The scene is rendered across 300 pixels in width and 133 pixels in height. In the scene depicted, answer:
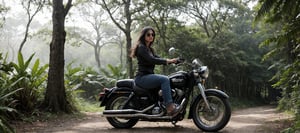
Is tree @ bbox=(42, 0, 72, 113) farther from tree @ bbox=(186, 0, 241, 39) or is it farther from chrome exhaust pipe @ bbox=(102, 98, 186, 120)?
tree @ bbox=(186, 0, 241, 39)

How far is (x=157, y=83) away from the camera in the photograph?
5289 millimetres

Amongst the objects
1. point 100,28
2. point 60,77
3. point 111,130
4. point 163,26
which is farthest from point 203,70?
point 100,28

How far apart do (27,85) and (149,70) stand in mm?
3477

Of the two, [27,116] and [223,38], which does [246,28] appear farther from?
[27,116]

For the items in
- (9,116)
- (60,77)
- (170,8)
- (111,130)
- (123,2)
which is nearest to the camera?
(111,130)

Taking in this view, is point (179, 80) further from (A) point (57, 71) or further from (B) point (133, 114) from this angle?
(A) point (57, 71)

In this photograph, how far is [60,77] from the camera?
8445mm

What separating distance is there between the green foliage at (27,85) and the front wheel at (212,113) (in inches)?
155

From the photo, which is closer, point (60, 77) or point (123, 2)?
point (60, 77)

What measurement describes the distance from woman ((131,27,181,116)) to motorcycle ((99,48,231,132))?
5.7 inches

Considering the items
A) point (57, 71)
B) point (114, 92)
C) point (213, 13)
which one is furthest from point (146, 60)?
point (213, 13)

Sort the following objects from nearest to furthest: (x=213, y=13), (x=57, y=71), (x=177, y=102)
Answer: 1. (x=177, y=102)
2. (x=57, y=71)
3. (x=213, y=13)

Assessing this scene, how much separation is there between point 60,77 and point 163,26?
13.3 meters

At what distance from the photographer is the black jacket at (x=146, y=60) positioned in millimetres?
5268
